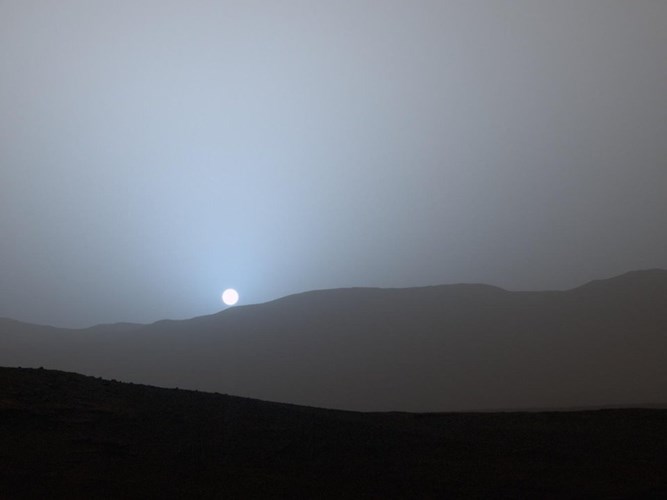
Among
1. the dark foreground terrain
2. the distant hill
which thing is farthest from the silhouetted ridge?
the dark foreground terrain

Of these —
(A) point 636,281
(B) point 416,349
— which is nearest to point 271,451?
(B) point 416,349

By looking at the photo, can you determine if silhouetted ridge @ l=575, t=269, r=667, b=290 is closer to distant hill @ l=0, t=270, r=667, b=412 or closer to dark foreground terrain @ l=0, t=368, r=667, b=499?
distant hill @ l=0, t=270, r=667, b=412

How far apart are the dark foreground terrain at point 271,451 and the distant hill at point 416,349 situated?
5604 cm

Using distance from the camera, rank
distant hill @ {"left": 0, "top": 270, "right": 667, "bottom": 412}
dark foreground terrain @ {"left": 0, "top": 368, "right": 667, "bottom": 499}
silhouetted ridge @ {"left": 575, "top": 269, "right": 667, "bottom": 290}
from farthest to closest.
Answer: silhouetted ridge @ {"left": 575, "top": 269, "right": 667, "bottom": 290} → distant hill @ {"left": 0, "top": 270, "right": 667, "bottom": 412} → dark foreground terrain @ {"left": 0, "top": 368, "right": 667, "bottom": 499}

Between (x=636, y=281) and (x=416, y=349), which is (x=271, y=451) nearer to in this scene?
(x=416, y=349)

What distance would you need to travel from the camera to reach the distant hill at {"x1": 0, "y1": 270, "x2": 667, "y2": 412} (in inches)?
2940

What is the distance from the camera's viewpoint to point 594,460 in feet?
43.7

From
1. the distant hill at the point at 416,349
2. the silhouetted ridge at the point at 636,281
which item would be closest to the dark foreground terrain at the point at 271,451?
the distant hill at the point at 416,349

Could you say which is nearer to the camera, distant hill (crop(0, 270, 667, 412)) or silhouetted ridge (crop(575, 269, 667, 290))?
distant hill (crop(0, 270, 667, 412))

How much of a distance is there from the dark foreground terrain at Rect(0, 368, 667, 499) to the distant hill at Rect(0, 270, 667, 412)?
56.0 m

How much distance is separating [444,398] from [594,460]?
62217 mm

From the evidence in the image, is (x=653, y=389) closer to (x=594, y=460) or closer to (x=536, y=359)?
(x=536, y=359)

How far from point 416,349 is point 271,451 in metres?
79.4

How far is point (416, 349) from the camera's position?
298 feet
